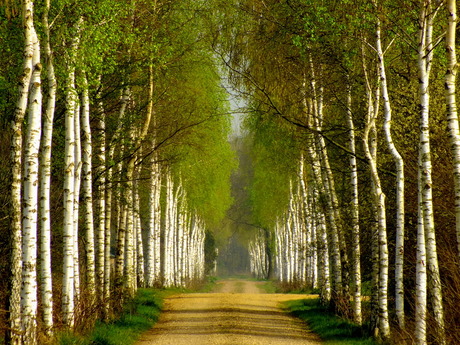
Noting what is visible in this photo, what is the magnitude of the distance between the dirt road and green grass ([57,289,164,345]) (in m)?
0.29

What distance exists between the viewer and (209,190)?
40.3m

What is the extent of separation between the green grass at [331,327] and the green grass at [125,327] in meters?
4.32

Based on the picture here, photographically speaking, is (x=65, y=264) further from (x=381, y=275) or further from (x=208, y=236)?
(x=208, y=236)

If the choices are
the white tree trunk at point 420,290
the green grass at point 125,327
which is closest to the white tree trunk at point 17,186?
the green grass at point 125,327

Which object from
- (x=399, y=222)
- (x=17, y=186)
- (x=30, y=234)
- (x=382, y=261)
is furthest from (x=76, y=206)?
(x=399, y=222)

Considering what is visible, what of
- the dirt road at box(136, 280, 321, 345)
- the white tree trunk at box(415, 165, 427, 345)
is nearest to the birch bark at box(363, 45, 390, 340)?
the white tree trunk at box(415, 165, 427, 345)

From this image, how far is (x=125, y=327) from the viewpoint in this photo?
1620 cm

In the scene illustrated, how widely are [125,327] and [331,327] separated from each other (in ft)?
16.8

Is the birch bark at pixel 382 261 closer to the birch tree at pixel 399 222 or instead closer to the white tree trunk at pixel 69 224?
the birch tree at pixel 399 222

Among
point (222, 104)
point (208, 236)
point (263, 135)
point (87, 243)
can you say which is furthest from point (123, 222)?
point (208, 236)

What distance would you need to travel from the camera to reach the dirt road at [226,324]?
579 inches

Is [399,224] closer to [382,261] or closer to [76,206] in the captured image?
[382,261]

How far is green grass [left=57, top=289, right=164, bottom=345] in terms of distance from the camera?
41.2 feet

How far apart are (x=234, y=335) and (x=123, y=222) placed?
17.4 feet
